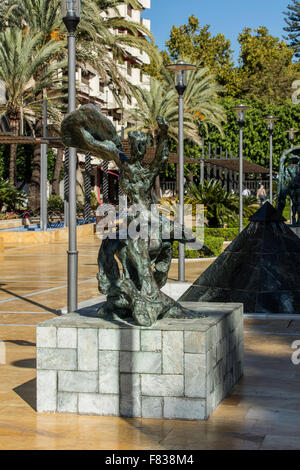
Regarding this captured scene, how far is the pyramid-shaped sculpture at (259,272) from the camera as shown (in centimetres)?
1062

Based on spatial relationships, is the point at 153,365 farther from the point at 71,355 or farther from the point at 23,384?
the point at 23,384

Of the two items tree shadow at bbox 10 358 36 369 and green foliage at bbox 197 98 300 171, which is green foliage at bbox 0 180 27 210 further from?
green foliage at bbox 197 98 300 171

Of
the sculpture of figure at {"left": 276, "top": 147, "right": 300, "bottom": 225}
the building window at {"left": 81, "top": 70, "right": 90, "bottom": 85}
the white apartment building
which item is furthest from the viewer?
the building window at {"left": 81, "top": 70, "right": 90, "bottom": 85}

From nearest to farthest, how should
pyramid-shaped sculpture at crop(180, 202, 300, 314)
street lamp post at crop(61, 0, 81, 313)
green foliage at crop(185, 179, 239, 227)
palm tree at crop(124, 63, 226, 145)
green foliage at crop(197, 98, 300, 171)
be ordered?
street lamp post at crop(61, 0, 81, 313) < pyramid-shaped sculpture at crop(180, 202, 300, 314) < green foliage at crop(185, 179, 239, 227) < palm tree at crop(124, 63, 226, 145) < green foliage at crop(197, 98, 300, 171)

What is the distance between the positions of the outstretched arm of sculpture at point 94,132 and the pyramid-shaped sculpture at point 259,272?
4688 millimetres

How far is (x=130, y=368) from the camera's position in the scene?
588 centimetres

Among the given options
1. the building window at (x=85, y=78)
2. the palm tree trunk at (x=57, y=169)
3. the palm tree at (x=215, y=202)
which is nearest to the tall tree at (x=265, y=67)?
the building window at (x=85, y=78)

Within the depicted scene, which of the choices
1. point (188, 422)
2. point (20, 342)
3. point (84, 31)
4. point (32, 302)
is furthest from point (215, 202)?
point (188, 422)

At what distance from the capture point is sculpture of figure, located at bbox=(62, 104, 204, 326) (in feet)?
20.6

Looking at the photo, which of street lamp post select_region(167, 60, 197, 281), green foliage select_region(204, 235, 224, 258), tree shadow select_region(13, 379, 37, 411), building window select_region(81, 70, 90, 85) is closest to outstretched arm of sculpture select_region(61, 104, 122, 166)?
tree shadow select_region(13, 379, 37, 411)

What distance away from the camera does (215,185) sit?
24.5m

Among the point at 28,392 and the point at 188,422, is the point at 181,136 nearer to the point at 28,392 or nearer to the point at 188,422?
the point at 28,392

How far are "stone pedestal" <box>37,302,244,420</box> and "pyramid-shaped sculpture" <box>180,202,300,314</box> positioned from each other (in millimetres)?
4555

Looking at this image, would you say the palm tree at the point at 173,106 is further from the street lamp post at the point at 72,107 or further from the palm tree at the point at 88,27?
the street lamp post at the point at 72,107
